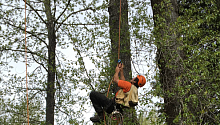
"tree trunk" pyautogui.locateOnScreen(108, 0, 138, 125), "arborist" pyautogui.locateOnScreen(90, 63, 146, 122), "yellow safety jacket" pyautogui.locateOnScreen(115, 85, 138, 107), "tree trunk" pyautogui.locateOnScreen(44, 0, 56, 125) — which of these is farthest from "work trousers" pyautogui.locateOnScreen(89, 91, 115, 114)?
"tree trunk" pyautogui.locateOnScreen(44, 0, 56, 125)

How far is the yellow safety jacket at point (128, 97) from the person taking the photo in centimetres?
554

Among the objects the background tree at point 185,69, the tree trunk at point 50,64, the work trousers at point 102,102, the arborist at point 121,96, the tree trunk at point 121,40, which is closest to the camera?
the arborist at point 121,96

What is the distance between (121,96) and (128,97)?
15 centimetres

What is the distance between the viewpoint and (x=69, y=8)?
10.4m

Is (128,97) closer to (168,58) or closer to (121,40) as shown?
(168,58)

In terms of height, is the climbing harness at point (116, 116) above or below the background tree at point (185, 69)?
below

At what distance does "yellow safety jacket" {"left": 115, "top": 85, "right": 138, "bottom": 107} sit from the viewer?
5539 mm

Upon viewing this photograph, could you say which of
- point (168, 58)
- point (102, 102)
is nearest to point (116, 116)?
point (102, 102)

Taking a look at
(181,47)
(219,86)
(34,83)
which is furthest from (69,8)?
(219,86)

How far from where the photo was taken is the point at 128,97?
219 inches

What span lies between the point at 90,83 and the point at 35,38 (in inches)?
134

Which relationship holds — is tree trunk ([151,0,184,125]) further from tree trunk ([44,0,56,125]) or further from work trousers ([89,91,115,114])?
tree trunk ([44,0,56,125])

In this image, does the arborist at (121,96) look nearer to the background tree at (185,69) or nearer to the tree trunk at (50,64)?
the background tree at (185,69)

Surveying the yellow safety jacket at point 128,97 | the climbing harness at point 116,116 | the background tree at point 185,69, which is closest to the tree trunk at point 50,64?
the climbing harness at point 116,116
